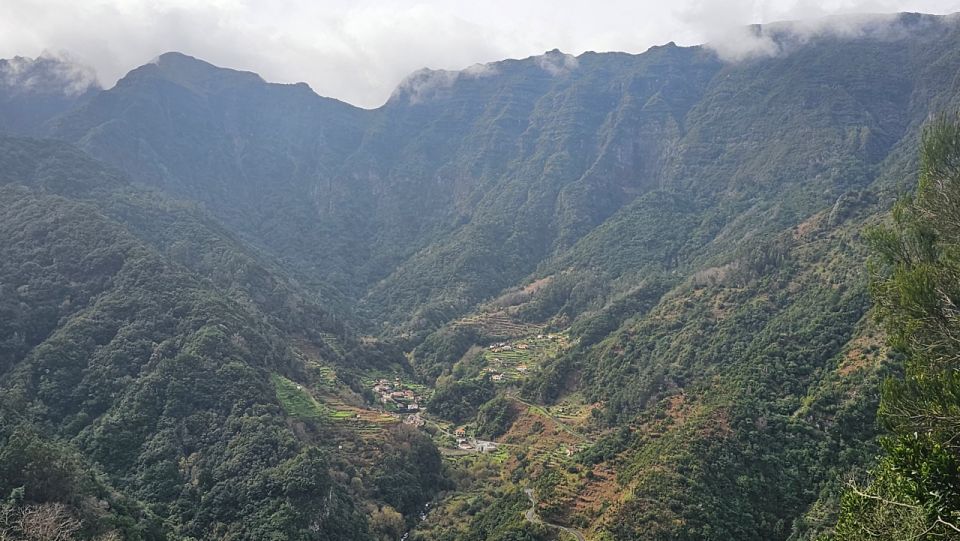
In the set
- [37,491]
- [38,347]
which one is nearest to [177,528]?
[37,491]

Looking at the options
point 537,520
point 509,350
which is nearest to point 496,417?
point 509,350

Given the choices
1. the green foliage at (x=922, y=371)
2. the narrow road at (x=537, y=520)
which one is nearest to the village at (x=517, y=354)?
the narrow road at (x=537, y=520)

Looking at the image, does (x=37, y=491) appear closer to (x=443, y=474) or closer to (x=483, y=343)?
(x=443, y=474)

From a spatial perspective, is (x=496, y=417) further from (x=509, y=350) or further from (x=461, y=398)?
(x=509, y=350)

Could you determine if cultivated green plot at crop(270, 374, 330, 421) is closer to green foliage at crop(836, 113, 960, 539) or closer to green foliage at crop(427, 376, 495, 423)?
green foliage at crop(427, 376, 495, 423)

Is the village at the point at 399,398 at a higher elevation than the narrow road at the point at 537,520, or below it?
below

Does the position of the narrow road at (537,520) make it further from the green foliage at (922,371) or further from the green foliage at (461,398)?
the green foliage at (461,398)

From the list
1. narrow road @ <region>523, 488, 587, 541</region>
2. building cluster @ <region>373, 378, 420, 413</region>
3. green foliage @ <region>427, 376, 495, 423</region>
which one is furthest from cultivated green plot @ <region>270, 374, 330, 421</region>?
narrow road @ <region>523, 488, 587, 541</region>

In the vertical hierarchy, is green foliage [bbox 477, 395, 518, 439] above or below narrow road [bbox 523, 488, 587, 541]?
below
